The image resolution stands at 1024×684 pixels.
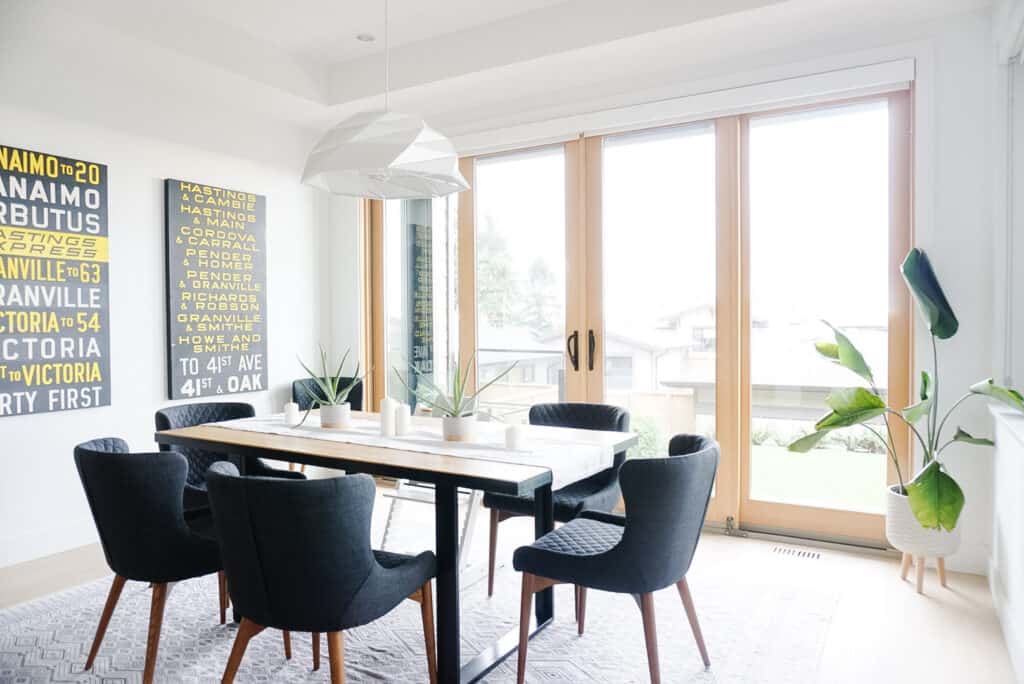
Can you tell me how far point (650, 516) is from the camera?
6.73 ft

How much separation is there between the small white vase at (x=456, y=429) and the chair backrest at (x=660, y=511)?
83 centimetres

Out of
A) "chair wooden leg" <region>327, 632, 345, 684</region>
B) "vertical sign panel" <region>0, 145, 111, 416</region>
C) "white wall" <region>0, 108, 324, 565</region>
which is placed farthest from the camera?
"white wall" <region>0, 108, 324, 565</region>

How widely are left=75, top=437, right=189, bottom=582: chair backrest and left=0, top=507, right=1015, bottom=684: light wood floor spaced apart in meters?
1.30

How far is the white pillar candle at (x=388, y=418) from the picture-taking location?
9.48 feet

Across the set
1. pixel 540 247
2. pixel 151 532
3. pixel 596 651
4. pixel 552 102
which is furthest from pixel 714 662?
pixel 552 102

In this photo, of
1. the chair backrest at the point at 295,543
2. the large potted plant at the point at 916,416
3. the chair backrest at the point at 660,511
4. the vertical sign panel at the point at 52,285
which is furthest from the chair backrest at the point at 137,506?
the large potted plant at the point at 916,416

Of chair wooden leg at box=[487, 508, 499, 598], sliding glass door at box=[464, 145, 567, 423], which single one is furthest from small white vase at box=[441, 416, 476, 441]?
sliding glass door at box=[464, 145, 567, 423]

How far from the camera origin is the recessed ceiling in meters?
3.73

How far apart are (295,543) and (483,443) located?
3.32 ft

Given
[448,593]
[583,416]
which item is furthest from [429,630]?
[583,416]

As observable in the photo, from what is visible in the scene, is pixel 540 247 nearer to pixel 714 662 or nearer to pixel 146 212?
pixel 146 212

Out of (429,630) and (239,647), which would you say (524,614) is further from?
(239,647)

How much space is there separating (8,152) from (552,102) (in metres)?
3.04

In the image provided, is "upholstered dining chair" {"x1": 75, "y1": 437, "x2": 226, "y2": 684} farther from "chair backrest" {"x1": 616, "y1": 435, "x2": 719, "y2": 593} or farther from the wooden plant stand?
the wooden plant stand
